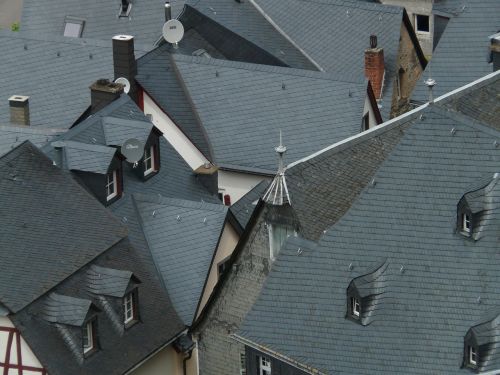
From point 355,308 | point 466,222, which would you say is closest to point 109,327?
point 355,308

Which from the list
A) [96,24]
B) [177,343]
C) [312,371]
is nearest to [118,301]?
[177,343]

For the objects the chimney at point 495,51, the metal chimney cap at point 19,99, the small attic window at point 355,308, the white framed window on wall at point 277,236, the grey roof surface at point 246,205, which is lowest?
the small attic window at point 355,308

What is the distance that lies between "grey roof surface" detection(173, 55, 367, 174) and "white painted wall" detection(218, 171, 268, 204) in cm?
53

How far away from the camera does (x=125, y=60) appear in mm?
99312

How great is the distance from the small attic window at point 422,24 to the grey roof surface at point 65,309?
138ft

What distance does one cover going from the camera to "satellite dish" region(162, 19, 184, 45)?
10431 cm

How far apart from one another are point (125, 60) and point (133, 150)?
8956 millimetres

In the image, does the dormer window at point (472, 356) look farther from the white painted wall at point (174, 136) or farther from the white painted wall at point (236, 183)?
the white painted wall at point (174, 136)

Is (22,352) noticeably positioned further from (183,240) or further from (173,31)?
(173,31)

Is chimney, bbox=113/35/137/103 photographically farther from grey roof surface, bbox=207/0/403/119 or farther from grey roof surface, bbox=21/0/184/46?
grey roof surface, bbox=207/0/403/119

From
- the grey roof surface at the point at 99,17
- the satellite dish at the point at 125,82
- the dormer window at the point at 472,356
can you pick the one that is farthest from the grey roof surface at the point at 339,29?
the dormer window at the point at 472,356

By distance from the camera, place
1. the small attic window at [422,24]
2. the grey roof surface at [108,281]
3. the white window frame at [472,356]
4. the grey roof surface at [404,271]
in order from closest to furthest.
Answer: the white window frame at [472,356]
the grey roof surface at [404,271]
the grey roof surface at [108,281]
the small attic window at [422,24]

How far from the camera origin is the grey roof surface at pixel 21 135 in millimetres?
91312

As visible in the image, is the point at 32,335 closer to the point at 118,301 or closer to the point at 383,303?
the point at 118,301
